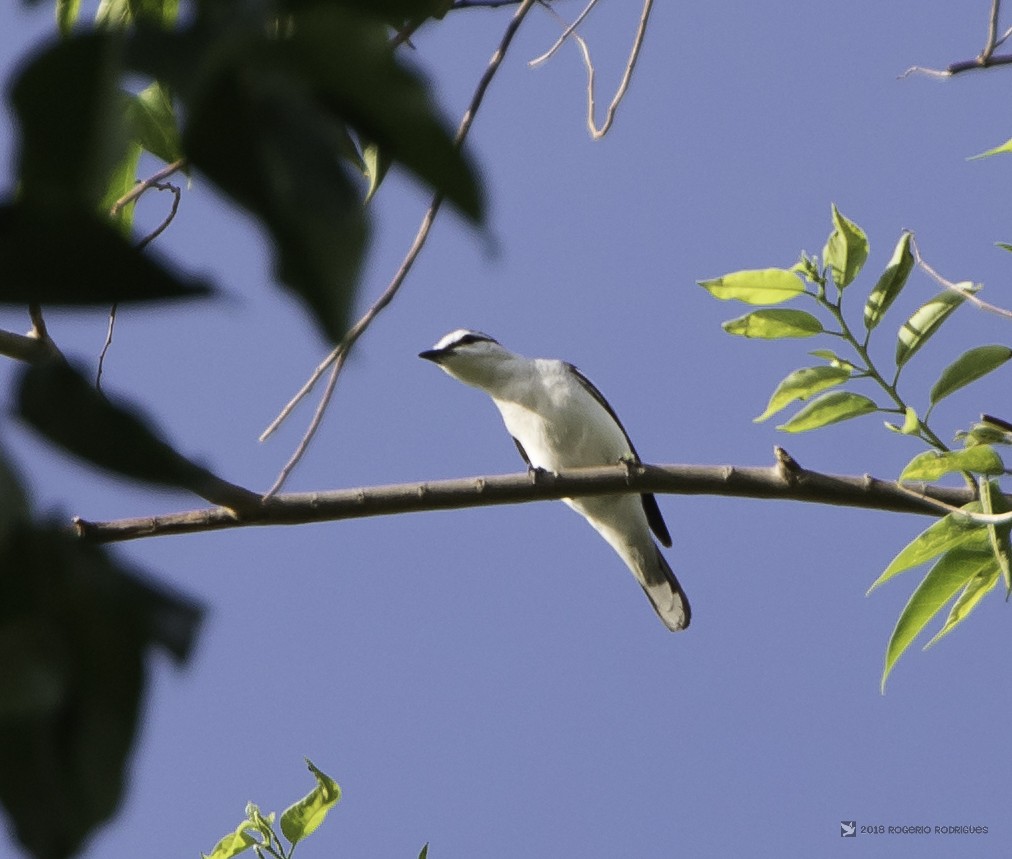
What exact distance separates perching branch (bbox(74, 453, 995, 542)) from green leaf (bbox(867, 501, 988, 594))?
10 centimetres

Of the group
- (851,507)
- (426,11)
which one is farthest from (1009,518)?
(426,11)

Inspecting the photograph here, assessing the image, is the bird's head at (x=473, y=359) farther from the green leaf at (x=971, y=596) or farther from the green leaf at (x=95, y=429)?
the green leaf at (x=95, y=429)

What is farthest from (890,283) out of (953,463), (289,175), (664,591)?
(664,591)

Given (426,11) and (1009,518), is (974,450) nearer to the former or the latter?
(1009,518)

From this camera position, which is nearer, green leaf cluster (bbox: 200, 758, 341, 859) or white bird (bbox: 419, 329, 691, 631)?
green leaf cluster (bbox: 200, 758, 341, 859)

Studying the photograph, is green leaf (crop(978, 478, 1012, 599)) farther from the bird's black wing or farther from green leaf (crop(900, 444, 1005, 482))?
the bird's black wing

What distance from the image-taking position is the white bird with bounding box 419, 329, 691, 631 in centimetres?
613

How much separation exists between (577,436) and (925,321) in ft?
11.8

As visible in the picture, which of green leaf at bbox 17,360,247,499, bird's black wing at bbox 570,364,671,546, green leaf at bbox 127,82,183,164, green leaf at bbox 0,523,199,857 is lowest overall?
green leaf at bbox 0,523,199,857

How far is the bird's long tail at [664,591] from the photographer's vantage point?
631 centimetres

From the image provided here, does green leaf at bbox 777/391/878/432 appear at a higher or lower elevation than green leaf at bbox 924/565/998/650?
higher

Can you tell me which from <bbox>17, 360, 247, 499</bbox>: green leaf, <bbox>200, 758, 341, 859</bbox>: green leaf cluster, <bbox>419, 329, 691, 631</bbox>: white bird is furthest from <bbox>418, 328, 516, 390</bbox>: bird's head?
<bbox>17, 360, 247, 499</bbox>: green leaf

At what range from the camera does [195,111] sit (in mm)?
496

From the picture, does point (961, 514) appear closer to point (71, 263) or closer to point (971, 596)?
point (971, 596)
